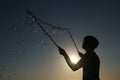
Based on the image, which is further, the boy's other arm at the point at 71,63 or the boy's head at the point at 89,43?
the boy's head at the point at 89,43

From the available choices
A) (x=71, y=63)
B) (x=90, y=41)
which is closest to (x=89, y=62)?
(x=71, y=63)

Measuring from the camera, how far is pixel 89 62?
33.7 feet

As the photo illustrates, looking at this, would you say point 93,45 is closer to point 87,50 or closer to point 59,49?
point 87,50

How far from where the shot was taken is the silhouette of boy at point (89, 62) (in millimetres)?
10117

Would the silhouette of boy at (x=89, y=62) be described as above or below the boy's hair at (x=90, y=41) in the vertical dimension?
below

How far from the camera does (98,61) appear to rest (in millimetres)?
10492

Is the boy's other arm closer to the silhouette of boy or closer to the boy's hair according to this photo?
the silhouette of boy

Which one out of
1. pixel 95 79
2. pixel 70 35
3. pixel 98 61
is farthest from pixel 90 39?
pixel 70 35

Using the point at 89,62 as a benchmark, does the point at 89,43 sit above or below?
above

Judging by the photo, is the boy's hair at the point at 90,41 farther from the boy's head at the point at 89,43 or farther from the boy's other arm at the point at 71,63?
the boy's other arm at the point at 71,63

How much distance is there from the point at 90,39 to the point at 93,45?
28cm

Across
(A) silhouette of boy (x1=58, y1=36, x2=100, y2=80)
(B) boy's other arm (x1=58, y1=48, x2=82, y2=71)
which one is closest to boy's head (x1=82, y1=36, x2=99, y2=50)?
(A) silhouette of boy (x1=58, y1=36, x2=100, y2=80)

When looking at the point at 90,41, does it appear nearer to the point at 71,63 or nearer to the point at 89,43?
the point at 89,43

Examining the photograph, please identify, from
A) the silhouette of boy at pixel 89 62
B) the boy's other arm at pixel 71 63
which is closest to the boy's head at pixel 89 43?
the silhouette of boy at pixel 89 62
